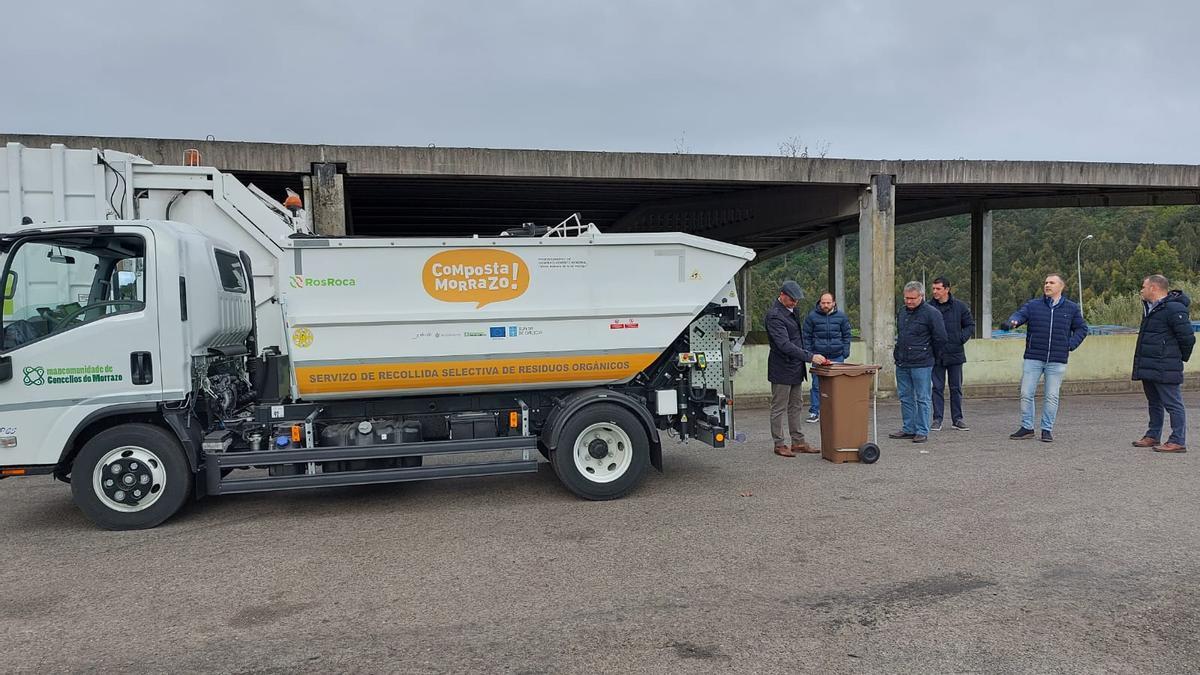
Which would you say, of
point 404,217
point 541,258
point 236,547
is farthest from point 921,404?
point 404,217

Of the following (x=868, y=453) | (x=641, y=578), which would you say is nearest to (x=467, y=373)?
(x=641, y=578)

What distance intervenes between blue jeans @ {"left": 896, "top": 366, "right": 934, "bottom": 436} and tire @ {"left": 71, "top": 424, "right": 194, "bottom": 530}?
7407mm

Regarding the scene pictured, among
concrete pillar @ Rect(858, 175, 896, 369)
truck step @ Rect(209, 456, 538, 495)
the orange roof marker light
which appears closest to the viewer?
truck step @ Rect(209, 456, 538, 495)

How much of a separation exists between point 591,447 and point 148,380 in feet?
11.0

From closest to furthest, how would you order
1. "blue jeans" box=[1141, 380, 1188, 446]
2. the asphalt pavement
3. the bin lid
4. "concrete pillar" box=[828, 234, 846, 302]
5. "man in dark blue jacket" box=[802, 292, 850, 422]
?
the asphalt pavement < the bin lid < "blue jeans" box=[1141, 380, 1188, 446] < "man in dark blue jacket" box=[802, 292, 850, 422] < "concrete pillar" box=[828, 234, 846, 302]

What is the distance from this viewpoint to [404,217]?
19.8 m

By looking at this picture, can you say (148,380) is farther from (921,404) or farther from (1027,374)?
(1027,374)

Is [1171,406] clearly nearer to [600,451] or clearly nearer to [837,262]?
[600,451]

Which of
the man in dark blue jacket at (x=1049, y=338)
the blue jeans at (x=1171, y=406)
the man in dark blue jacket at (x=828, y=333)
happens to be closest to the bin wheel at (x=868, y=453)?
the man in dark blue jacket at (x=828, y=333)

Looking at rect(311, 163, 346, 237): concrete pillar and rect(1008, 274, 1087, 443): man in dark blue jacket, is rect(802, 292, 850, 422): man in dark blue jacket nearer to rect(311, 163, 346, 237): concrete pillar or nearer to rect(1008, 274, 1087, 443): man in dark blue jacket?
rect(1008, 274, 1087, 443): man in dark blue jacket

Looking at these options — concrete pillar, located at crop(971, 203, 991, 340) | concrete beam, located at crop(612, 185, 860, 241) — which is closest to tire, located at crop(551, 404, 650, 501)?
concrete beam, located at crop(612, 185, 860, 241)

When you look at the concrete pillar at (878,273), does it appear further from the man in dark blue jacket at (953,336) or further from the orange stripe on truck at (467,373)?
the orange stripe on truck at (467,373)

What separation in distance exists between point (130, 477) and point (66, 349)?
1.02 metres

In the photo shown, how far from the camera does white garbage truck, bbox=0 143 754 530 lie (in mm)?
5609
